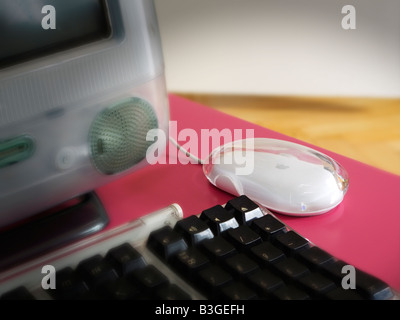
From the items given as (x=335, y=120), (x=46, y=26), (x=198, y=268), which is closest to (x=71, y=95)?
(x=46, y=26)

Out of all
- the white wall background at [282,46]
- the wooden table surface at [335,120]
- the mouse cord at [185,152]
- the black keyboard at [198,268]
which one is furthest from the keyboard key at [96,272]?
the white wall background at [282,46]

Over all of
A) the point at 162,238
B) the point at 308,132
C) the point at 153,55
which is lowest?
the point at 308,132

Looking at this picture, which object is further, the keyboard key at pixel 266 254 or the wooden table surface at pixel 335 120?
the wooden table surface at pixel 335 120

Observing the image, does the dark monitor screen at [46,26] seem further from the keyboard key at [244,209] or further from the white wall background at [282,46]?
the white wall background at [282,46]

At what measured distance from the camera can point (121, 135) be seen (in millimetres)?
452

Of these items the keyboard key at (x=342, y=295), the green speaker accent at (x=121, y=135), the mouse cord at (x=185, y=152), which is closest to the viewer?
the keyboard key at (x=342, y=295)

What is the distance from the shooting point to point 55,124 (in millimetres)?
418

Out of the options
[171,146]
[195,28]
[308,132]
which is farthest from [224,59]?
[171,146]

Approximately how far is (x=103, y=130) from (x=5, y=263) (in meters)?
0.12

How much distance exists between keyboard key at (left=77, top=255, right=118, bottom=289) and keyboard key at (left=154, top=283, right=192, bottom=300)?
0.03 meters

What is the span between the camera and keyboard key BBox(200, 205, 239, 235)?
1.33ft

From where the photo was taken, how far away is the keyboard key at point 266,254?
37 cm
